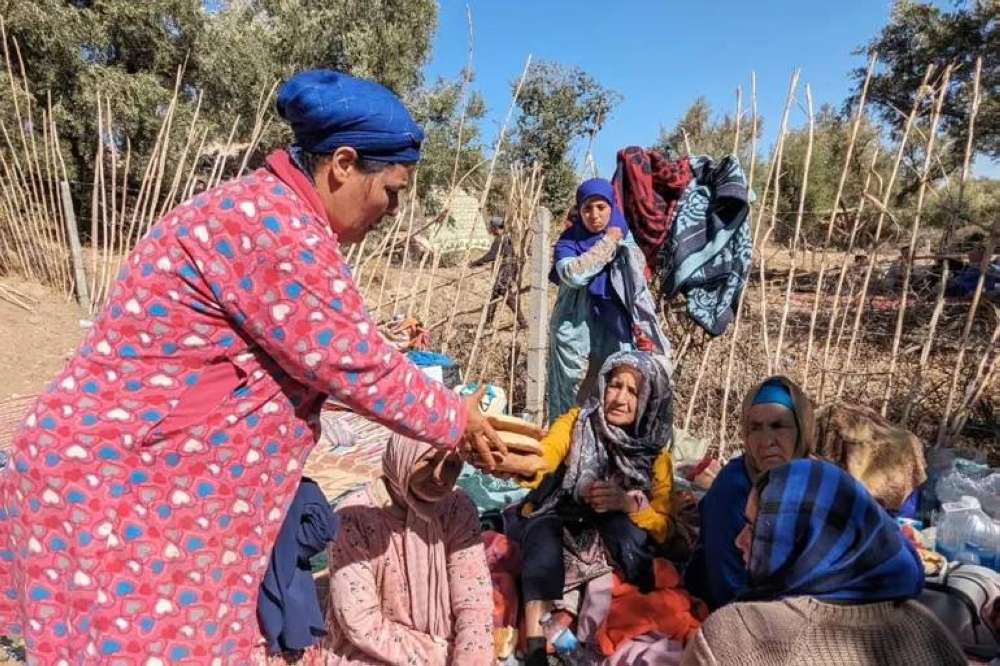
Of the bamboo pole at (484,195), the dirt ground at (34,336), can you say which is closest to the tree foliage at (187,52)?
the dirt ground at (34,336)

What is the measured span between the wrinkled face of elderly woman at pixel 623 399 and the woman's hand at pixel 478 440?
114cm

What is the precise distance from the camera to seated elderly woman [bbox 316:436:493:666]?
202 cm

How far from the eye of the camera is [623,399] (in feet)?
8.94

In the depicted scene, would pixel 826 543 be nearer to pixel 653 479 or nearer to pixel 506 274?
pixel 653 479

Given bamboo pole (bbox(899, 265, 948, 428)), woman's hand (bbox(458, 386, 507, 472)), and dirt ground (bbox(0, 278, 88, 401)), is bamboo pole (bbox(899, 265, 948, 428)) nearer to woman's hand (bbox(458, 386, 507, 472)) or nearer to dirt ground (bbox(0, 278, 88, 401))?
woman's hand (bbox(458, 386, 507, 472))

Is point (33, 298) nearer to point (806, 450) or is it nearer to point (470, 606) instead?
point (470, 606)

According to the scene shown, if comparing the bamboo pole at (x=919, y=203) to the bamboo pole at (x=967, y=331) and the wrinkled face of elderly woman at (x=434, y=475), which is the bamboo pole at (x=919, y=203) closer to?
the bamboo pole at (x=967, y=331)

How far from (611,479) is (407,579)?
38.4 inches

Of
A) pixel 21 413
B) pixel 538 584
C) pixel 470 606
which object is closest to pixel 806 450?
pixel 538 584

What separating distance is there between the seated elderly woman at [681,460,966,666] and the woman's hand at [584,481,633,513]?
1.04 metres

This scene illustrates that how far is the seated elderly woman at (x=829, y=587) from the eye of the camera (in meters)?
1.44

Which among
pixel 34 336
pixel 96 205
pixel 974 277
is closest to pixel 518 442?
pixel 974 277

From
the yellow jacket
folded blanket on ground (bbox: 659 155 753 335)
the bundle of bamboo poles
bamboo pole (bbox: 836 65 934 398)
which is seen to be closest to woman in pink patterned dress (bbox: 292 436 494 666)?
the yellow jacket

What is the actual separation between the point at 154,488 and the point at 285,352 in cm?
34
